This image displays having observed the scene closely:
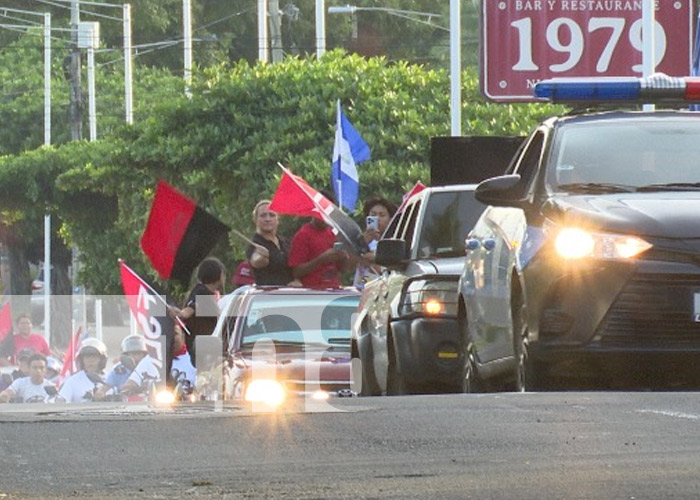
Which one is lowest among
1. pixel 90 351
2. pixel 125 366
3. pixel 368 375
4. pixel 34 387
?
pixel 34 387

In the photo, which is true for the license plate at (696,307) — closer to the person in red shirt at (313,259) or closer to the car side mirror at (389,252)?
the car side mirror at (389,252)

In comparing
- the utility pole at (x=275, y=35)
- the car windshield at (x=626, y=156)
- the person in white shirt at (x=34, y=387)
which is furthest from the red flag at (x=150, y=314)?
the utility pole at (x=275, y=35)

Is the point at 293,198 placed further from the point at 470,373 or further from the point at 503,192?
the point at 503,192

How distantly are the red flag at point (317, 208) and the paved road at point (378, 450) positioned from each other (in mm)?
7630

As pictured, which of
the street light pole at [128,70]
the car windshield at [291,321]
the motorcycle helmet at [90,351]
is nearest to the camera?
the car windshield at [291,321]

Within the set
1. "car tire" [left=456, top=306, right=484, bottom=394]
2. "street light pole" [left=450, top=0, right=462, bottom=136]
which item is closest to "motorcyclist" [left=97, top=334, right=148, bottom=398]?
"street light pole" [left=450, top=0, right=462, bottom=136]

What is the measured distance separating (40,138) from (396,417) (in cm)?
6460

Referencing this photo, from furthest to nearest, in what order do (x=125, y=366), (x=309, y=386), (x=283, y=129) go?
(x=283, y=129)
(x=125, y=366)
(x=309, y=386)

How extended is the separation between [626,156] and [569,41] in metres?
14.6

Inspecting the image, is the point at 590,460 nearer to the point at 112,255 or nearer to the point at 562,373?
the point at 562,373

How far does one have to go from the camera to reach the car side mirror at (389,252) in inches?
570

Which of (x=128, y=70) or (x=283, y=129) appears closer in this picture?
(x=283, y=129)

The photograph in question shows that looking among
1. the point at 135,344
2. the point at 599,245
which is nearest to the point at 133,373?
the point at 135,344

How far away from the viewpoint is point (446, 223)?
15.1 m
